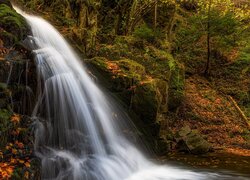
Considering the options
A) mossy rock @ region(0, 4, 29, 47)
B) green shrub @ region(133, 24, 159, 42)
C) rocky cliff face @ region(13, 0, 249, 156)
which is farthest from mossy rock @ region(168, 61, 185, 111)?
mossy rock @ region(0, 4, 29, 47)

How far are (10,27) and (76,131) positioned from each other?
301 cm

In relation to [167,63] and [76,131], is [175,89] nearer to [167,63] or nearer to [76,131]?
[167,63]

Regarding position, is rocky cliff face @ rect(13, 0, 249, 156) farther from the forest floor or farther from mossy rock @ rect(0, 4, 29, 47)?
mossy rock @ rect(0, 4, 29, 47)

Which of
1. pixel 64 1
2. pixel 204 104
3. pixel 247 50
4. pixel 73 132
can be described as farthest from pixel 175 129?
pixel 247 50

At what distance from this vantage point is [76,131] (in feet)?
25.9

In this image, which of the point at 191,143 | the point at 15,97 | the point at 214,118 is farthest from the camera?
the point at 214,118

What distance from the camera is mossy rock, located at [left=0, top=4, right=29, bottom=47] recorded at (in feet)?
25.6

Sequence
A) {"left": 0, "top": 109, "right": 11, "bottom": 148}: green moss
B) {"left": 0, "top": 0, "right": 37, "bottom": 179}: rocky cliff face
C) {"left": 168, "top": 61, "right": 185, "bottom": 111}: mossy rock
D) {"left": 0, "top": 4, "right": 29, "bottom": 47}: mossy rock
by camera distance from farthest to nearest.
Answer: {"left": 168, "top": 61, "right": 185, "bottom": 111}: mossy rock, {"left": 0, "top": 4, "right": 29, "bottom": 47}: mossy rock, {"left": 0, "top": 109, "right": 11, "bottom": 148}: green moss, {"left": 0, "top": 0, "right": 37, "bottom": 179}: rocky cliff face

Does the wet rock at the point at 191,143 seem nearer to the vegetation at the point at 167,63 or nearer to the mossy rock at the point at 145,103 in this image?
the vegetation at the point at 167,63

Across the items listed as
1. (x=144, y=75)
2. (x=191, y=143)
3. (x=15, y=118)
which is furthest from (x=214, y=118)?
(x=15, y=118)

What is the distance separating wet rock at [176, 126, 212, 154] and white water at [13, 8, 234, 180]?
1.83 meters

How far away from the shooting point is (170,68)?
12594mm

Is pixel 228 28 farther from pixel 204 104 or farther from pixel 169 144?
pixel 169 144

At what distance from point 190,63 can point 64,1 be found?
7725mm
